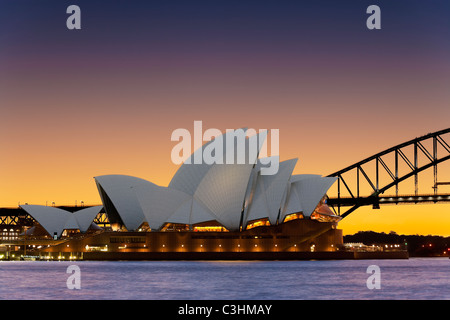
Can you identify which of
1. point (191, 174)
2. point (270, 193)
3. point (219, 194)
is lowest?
point (219, 194)

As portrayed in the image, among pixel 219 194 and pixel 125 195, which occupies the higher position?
pixel 125 195

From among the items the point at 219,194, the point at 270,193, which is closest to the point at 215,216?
the point at 219,194

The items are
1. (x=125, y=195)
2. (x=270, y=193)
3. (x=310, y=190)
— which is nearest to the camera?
(x=270, y=193)

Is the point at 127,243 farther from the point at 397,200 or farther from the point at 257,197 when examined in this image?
the point at 397,200

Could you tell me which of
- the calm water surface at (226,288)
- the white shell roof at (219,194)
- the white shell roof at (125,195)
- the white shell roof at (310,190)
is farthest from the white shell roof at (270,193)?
the calm water surface at (226,288)

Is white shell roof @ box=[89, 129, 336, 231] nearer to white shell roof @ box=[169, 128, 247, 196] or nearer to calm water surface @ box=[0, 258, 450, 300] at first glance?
white shell roof @ box=[169, 128, 247, 196]

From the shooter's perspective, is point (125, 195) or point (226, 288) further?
point (125, 195)

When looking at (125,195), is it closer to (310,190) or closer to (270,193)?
(270,193)

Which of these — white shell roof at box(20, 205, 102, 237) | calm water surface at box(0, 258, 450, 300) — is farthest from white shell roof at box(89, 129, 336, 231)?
calm water surface at box(0, 258, 450, 300)
